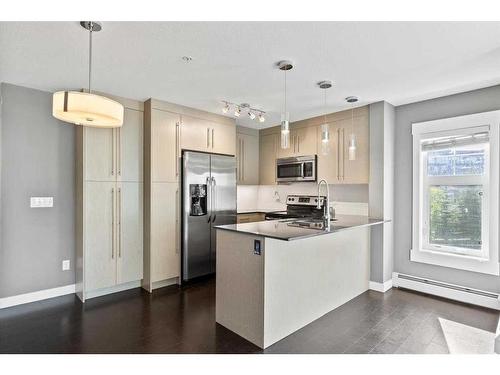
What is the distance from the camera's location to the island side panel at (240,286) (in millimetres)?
2311

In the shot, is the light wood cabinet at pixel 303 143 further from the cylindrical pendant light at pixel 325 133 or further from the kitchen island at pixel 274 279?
the kitchen island at pixel 274 279

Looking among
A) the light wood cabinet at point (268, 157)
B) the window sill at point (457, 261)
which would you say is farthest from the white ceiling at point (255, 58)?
the window sill at point (457, 261)

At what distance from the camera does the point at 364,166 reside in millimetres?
3895

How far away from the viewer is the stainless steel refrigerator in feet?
12.8

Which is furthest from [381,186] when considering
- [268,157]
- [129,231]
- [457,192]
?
[129,231]

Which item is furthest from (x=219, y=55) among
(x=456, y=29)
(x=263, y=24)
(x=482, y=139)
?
(x=482, y=139)

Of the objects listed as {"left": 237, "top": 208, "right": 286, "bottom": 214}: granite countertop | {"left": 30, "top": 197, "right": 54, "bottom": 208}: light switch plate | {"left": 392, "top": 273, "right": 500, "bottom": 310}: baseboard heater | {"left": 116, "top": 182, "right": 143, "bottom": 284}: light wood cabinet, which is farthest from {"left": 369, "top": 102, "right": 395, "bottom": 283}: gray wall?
{"left": 30, "top": 197, "right": 54, "bottom": 208}: light switch plate

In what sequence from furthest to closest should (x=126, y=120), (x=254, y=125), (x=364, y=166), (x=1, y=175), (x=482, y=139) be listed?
1. (x=254, y=125)
2. (x=364, y=166)
3. (x=126, y=120)
4. (x=482, y=139)
5. (x=1, y=175)

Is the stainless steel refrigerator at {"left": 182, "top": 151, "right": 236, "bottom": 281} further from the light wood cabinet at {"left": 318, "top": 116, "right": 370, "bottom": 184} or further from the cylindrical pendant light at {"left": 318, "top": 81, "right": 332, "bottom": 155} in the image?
the cylindrical pendant light at {"left": 318, "top": 81, "right": 332, "bottom": 155}

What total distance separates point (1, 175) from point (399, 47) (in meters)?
3.97

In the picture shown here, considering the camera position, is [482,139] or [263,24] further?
[482,139]

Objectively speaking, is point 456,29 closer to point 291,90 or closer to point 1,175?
point 291,90

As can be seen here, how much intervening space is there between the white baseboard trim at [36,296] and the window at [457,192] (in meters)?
4.34

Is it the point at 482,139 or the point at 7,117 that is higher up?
the point at 7,117
